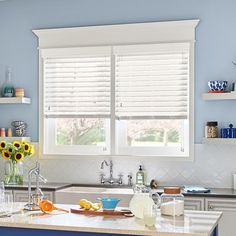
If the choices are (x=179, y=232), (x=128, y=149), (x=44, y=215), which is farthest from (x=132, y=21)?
(x=179, y=232)

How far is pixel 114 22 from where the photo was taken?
5.78m

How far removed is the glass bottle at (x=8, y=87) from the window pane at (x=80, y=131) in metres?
0.62

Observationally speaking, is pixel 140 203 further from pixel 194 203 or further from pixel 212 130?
pixel 212 130

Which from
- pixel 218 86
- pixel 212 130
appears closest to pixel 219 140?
pixel 212 130

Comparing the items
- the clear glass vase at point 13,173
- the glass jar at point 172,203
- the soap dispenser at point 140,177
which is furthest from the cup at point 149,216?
the clear glass vase at point 13,173

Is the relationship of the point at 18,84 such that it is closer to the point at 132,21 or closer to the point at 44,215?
the point at 132,21

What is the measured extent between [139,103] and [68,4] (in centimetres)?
142

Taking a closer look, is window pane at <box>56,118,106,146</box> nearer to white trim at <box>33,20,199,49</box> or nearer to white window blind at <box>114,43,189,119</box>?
white window blind at <box>114,43,189,119</box>

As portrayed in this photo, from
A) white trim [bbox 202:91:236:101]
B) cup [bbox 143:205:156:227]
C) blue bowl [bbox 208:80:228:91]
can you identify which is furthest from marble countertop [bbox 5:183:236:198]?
cup [bbox 143:205:156:227]

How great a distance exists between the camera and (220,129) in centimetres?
538

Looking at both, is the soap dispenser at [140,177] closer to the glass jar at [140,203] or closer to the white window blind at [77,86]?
the white window blind at [77,86]

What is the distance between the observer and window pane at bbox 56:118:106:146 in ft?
19.5

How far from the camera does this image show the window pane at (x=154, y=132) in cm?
568

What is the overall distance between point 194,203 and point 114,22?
2203 millimetres
